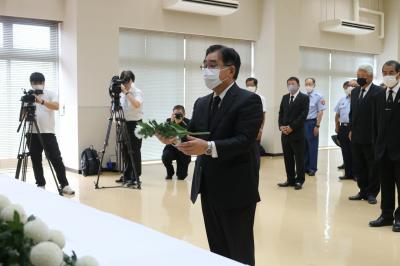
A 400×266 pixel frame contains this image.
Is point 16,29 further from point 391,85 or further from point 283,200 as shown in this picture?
point 391,85

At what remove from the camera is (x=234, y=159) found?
7.30 feet

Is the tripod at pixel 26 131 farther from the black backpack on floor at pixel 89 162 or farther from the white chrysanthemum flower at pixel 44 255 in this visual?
the white chrysanthemum flower at pixel 44 255

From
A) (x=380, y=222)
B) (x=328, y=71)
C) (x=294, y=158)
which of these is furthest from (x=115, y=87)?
(x=328, y=71)

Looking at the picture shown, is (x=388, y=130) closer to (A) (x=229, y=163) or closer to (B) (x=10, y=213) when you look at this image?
(A) (x=229, y=163)

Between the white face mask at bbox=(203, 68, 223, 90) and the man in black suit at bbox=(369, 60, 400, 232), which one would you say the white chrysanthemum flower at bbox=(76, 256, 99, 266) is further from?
the man in black suit at bbox=(369, 60, 400, 232)

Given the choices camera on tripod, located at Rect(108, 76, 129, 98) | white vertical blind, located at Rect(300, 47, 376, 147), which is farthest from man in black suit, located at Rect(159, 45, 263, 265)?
white vertical blind, located at Rect(300, 47, 376, 147)

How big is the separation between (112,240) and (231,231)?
85cm

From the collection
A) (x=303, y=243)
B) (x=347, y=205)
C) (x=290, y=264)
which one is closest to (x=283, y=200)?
(x=347, y=205)

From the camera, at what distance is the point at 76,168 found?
729 cm

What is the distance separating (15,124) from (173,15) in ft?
10.8

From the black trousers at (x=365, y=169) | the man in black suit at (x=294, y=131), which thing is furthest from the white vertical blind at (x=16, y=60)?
the black trousers at (x=365, y=169)

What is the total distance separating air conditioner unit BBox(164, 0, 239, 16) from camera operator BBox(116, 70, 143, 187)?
2.48 m

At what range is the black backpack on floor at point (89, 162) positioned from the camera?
22.9 ft

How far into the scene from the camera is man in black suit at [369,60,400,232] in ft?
12.8
